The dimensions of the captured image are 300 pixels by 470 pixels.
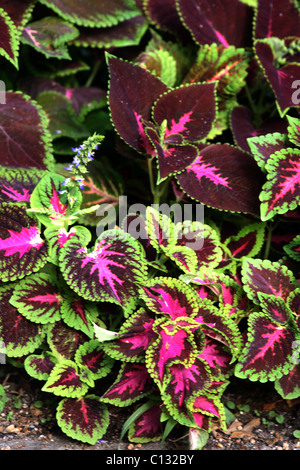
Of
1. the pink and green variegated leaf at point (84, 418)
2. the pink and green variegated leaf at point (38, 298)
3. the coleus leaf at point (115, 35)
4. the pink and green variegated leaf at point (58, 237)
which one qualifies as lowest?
the pink and green variegated leaf at point (84, 418)

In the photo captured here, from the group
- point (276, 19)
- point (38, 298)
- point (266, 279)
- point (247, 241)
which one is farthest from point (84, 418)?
point (276, 19)

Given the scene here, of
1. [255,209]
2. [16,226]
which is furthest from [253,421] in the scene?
[16,226]

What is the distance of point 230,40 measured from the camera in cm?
215

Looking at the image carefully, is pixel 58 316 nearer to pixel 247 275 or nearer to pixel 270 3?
pixel 247 275

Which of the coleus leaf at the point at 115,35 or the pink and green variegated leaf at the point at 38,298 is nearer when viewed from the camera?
the pink and green variegated leaf at the point at 38,298

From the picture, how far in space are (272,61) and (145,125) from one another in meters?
0.52

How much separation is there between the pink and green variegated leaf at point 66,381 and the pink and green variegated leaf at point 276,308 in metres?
0.50

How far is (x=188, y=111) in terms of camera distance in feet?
6.18

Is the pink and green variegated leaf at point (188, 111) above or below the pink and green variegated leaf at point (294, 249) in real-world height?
above

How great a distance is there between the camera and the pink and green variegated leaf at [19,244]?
5.22ft

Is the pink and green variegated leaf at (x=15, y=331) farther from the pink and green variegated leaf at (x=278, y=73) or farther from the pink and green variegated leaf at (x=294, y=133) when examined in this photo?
the pink and green variegated leaf at (x=278, y=73)

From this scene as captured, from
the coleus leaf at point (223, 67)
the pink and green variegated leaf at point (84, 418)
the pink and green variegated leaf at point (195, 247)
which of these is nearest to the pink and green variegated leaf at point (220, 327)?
the pink and green variegated leaf at point (195, 247)

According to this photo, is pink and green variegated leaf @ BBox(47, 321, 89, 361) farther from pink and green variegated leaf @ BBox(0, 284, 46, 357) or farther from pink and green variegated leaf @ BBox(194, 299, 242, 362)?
pink and green variegated leaf @ BBox(194, 299, 242, 362)

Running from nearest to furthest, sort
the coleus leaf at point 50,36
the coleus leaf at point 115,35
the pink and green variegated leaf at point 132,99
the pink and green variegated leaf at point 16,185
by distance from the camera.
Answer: the pink and green variegated leaf at point 16,185 < the pink and green variegated leaf at point 132,99 < the coleus leaf at point 50,36 < the coleus leaf at point 115,35
